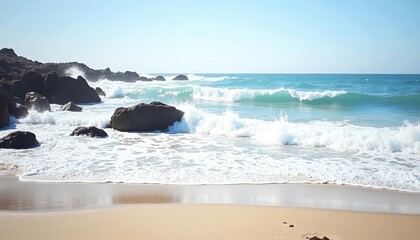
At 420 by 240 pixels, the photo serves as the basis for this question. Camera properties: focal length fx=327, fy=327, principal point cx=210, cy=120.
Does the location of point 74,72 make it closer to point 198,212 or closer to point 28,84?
point 28,84

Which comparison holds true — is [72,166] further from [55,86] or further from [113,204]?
[55,86]

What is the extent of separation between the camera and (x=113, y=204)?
5516mm

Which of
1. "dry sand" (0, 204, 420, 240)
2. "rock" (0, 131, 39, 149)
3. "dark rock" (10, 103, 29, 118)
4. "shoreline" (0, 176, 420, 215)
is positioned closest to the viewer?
"dry sand" (0, 204, 420, 240)

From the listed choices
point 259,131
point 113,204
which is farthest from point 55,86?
point 113,204

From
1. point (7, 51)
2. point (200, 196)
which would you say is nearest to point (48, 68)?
point (7, 51)

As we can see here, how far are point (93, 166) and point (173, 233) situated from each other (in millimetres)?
4300

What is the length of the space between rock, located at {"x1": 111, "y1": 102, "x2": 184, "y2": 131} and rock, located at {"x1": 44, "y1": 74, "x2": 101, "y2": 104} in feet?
44.5

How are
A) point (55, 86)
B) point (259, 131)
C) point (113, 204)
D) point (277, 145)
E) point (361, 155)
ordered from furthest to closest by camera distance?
point (55, 86)
point (259, 131)
point (277, 145)
point (361, 155)
point (113, 204)

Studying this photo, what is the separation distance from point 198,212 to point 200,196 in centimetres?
84

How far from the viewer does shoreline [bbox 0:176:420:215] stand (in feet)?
18.0

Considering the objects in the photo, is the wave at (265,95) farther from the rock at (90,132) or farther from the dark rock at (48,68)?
the dark rock at (48,68)

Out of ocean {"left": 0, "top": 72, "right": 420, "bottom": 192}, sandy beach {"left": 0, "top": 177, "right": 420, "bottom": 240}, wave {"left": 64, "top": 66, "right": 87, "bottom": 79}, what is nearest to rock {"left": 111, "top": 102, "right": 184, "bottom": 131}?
ocean {"left": 0, "top": 72, "right": 420, "bottom": 192}

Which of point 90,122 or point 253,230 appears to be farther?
point 90,122

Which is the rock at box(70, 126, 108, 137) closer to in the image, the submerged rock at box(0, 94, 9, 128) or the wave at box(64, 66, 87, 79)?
the submerged rock at box(0, 94, 9, 128)
